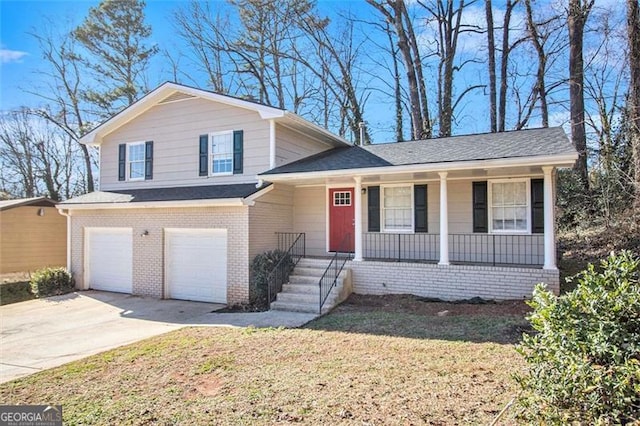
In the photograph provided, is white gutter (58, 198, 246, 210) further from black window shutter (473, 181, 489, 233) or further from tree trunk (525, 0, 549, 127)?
tree trunk (525, 0, 549, 127)

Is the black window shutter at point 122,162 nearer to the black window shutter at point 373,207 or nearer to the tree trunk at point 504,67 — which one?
the black window shutter at point 373,207

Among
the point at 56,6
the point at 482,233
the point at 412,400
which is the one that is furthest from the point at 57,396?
the point at 56,6

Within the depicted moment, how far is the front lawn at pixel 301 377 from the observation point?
160 inches

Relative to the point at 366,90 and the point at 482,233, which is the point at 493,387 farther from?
the point at 366,90

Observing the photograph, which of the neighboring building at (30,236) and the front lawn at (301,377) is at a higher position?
the neighboring building at (30,236)

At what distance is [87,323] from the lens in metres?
8.86

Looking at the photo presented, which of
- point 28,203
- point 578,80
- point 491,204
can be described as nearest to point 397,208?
point 491,204

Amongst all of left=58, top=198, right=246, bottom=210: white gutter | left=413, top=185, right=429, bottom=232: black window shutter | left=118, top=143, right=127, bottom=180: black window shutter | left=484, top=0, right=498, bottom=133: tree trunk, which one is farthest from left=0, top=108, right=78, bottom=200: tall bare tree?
left=484, top=0, right=498, bottom=133: tree trunk

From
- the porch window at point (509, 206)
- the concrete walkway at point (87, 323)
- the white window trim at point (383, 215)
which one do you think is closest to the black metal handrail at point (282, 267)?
the concrete walkway at point (87, 323)

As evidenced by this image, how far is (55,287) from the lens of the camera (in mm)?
12391

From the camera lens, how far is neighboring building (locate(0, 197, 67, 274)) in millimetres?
14438

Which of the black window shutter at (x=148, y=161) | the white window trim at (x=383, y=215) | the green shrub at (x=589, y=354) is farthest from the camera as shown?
the black window shutter at (x=148, y=161)

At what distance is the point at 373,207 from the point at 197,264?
5553mm

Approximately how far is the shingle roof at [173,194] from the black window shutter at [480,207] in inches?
241
